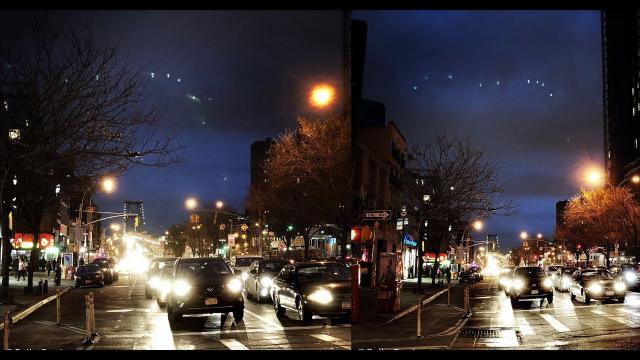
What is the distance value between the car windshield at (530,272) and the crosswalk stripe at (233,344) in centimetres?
1827

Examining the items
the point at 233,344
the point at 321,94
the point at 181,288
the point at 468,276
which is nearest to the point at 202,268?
the point at 181,288

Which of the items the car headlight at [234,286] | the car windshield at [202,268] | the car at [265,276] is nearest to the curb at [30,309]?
the car windshield at [202,268]

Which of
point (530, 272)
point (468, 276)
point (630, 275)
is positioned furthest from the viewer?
point (468, 276)

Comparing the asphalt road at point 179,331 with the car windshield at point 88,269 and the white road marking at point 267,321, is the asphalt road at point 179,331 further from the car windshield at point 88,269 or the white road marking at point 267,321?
the car windshield at point 88,269

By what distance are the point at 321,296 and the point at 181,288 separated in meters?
4.20

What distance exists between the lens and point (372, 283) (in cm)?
3928

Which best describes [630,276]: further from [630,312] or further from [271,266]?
[271,266]

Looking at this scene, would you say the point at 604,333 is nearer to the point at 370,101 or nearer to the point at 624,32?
the point at 370,101

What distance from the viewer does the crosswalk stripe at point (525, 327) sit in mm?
19292

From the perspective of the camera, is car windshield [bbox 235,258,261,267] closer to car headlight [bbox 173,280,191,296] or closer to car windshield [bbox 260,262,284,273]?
car windshield [bbox 260,262,284,273]

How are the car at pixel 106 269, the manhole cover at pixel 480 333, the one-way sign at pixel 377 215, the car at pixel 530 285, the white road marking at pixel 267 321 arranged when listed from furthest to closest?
1. the car at pixel 106 269
2. the car at pixel 530 285
3. the one-way sign at pixel 377 215
4. the white road marking at pixel 267 321
5. the manhole cover at pixel 480 333

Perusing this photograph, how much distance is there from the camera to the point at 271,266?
1190 inches
